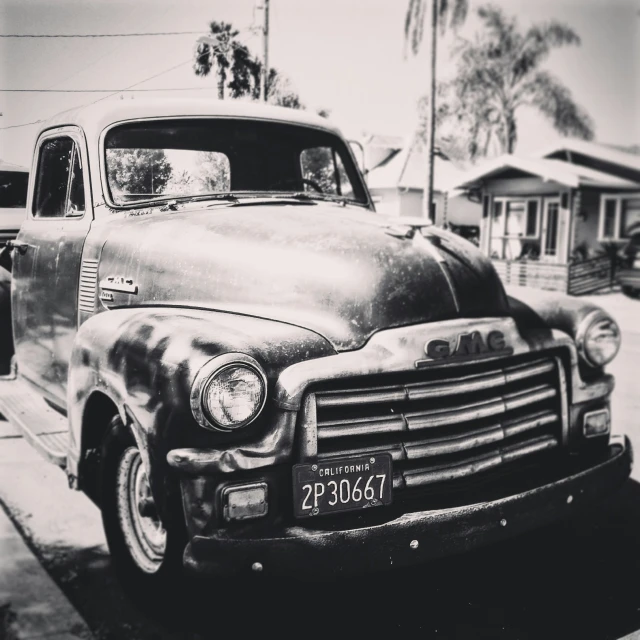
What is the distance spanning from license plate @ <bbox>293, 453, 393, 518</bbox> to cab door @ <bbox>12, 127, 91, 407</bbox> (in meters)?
1.76

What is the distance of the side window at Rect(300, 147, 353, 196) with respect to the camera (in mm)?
4109

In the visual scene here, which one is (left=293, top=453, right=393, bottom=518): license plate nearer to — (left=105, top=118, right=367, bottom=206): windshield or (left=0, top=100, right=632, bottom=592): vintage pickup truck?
(left=0, top=100, right=632, bottom=592): vintage pickup truck

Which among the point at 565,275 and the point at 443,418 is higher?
the point at 443,418

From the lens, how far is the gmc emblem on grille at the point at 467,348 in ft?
7.77

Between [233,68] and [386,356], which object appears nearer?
[386,356]

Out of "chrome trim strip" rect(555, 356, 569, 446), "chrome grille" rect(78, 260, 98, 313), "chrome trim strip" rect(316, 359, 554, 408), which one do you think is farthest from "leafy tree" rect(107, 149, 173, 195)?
"chrome trim strip" rect(555, 356, 569, 446)

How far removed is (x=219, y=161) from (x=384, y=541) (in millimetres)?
2192

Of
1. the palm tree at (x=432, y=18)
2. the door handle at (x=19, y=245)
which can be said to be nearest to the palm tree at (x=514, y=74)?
the palm tree at (x=432, y=18)

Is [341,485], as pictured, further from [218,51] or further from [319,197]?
[218,51]

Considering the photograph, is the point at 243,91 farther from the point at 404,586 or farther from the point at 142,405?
the point at 404,586

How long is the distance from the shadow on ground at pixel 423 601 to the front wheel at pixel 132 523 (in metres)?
0.11

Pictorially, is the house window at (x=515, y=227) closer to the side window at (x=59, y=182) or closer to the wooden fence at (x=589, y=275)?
the wooden fence at (x=589, y=275)

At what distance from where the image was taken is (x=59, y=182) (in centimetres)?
375

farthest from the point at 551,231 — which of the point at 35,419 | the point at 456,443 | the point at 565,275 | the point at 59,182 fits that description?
the point at 456,443
